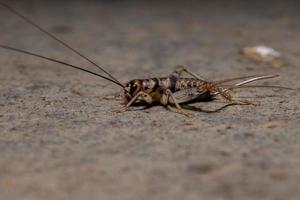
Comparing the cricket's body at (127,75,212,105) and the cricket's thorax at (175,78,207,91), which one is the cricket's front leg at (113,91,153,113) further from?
the cricket's thorax at (175,78,207,91)

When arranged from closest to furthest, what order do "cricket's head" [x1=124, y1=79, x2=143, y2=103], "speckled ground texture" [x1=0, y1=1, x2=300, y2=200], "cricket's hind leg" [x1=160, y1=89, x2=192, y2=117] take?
"speckled ground texture" [x1=0, y1=1, x2=300, y2=200]
"cricket's hind leg" [x1=160, y1=89, x2=192, y2=117]
"cricket's head" [x1=124, y1=79, x2=143, y2=103]

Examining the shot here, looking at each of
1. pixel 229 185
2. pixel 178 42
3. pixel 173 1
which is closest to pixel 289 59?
pixel 178 42

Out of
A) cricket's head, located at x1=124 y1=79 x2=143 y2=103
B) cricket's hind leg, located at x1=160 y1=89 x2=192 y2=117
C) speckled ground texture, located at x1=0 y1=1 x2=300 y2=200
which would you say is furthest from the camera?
cricket's head, located at x1=124 y1=79 x2=143 y2=103

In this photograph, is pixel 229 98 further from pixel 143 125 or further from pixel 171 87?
pixel 143 125

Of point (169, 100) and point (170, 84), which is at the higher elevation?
point (170, 84)

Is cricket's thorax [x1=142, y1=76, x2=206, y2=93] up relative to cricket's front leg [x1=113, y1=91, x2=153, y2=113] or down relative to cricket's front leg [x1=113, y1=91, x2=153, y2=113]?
up

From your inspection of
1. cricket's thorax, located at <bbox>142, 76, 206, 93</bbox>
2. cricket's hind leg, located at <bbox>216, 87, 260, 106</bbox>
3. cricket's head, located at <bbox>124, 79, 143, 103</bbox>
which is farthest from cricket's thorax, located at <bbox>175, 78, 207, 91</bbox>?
cricket's head, located at <bbox>124, 79, 143, 103</bbox>

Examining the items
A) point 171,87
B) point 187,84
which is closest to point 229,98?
point 187,84

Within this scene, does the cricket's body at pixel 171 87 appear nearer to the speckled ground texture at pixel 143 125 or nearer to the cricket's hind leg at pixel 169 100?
the cricket's hind leg at pixel 169 100

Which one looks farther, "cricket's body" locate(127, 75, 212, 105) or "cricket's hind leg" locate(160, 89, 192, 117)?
"cricket's body" locate(127, 75, 212, 105)
